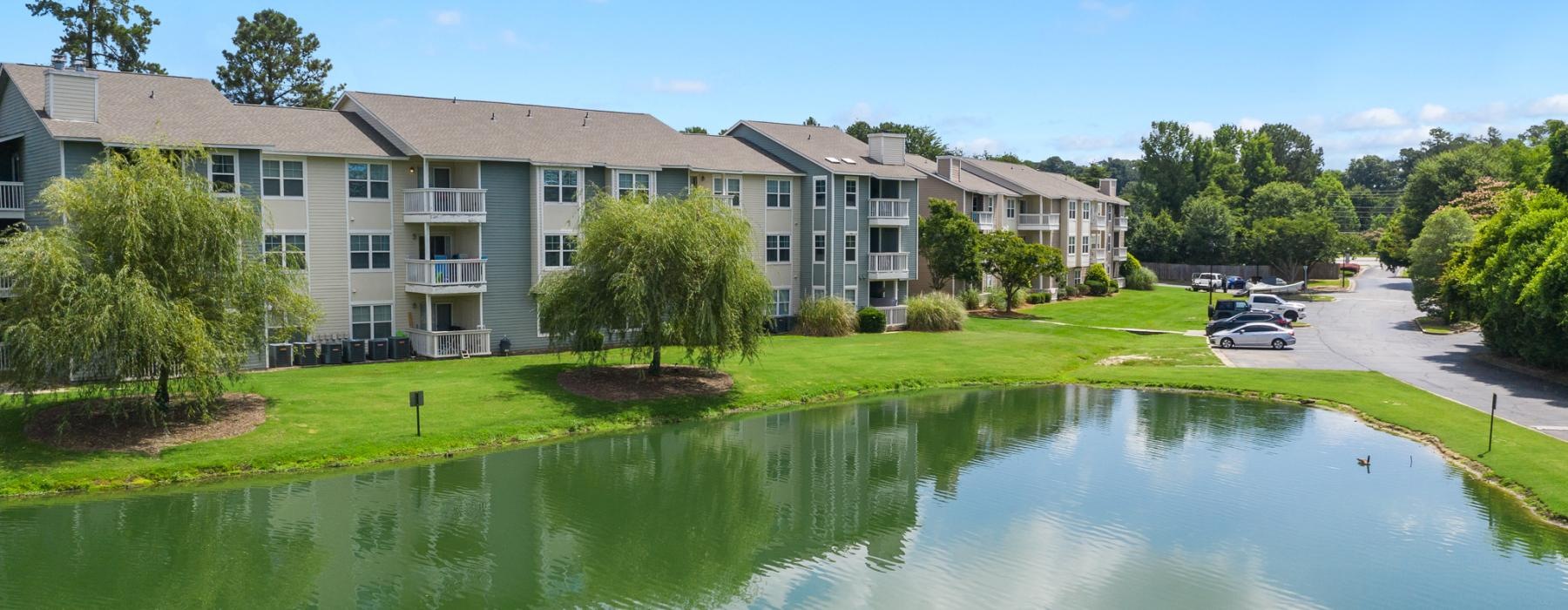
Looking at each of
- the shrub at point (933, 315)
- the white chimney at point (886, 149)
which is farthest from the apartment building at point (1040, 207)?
the shrub at point (933, 315)

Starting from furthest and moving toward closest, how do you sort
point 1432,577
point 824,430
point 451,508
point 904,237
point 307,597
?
point 904,237
point 824,430
point 451,508
point 1432,577
point 307,597

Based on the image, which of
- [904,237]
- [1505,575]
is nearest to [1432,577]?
[1505,575]

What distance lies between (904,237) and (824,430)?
2400 centimetres

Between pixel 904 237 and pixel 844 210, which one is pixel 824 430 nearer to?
pixel 844 210

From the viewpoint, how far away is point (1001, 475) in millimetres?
26641

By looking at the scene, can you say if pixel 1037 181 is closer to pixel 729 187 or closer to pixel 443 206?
pixel 729 187

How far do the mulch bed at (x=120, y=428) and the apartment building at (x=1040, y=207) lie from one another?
4205 centimetres

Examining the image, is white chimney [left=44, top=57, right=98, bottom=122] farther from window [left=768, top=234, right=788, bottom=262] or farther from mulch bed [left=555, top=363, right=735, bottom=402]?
window [left=768, top=234, right=788, bottom=262]

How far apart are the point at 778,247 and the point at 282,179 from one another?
21.7 metres

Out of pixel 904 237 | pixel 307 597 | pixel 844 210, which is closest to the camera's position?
pixel 307 597

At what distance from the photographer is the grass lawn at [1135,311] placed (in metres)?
59.1

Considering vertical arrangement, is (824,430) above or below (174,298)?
below

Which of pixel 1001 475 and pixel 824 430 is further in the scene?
pixel 824 430

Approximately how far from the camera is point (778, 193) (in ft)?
164
